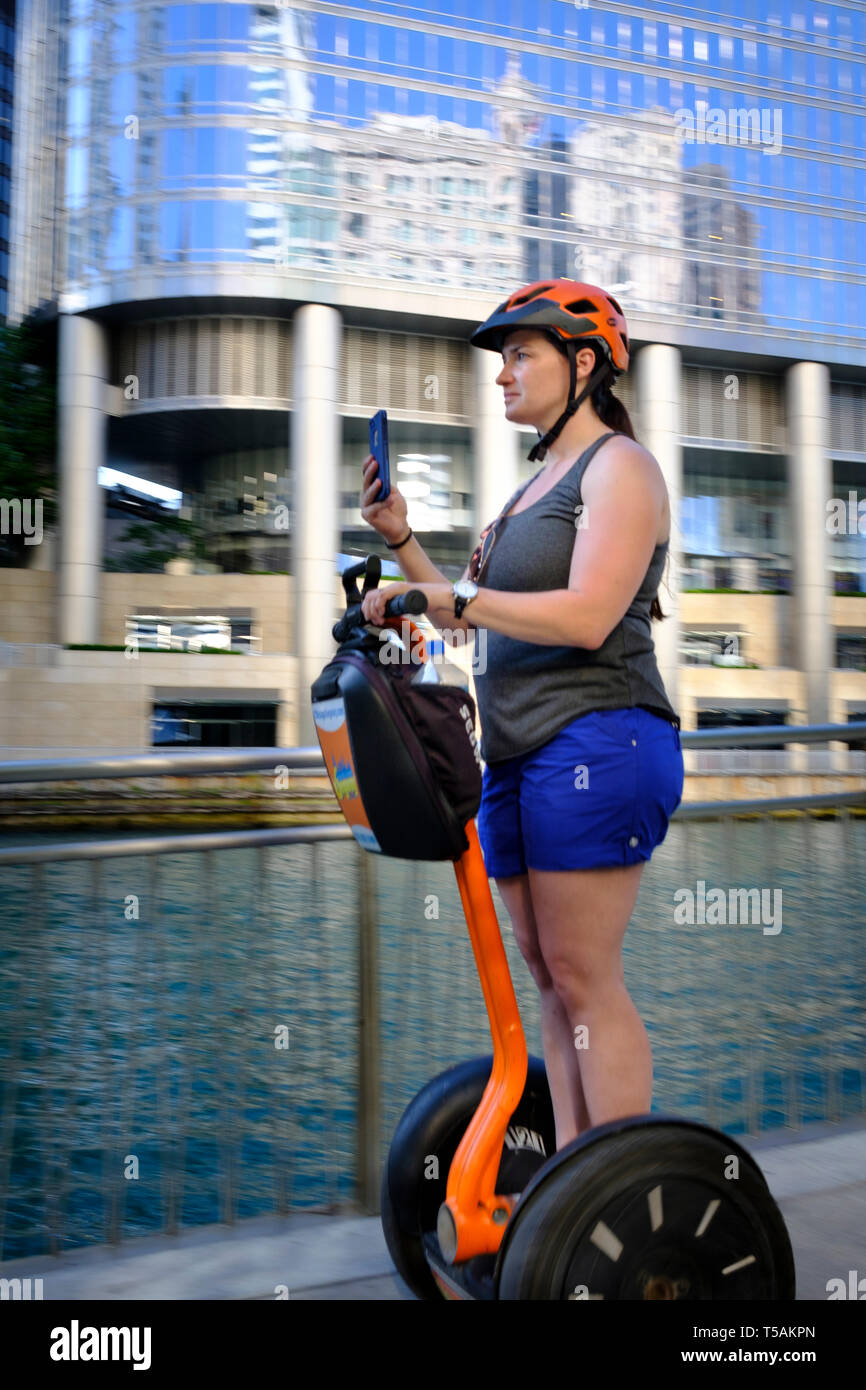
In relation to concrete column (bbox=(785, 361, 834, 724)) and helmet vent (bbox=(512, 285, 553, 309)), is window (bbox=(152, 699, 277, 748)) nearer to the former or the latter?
concrete column (bbox=(785, 361, 834, 724))

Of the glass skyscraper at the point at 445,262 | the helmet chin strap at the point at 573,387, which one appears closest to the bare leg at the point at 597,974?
the helmet chin strap at the point at 573,387

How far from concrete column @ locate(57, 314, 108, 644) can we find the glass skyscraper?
0.08 metres

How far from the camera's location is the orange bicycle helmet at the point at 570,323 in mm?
1899

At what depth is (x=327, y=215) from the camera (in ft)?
95.1

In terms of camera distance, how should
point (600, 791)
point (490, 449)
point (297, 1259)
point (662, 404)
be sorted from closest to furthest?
point (600, 791), point (297, 1259), point (490, 449), point (662, 404)

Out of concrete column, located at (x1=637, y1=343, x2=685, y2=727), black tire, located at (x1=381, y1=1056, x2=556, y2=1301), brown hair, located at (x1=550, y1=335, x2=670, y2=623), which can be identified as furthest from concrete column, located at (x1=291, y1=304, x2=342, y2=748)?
brown hair, located at (x1=550, y1=335, x2=670, y2=623)

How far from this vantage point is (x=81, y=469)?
95.9ft

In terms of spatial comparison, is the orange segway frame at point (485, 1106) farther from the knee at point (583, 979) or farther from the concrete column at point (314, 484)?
the concrete column at point (314, 484)

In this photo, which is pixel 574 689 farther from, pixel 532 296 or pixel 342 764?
pixel 532 296

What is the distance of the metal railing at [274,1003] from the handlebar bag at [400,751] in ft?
2.36

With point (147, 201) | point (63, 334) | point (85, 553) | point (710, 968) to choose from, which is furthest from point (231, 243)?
point (710, 968)

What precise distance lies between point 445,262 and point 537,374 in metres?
30.3

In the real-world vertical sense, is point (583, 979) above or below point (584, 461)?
below

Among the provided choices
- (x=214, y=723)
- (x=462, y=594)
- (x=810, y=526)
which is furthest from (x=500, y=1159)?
(x=810, y=526)
